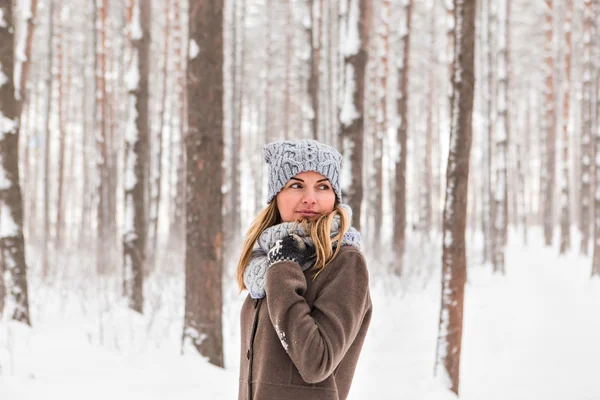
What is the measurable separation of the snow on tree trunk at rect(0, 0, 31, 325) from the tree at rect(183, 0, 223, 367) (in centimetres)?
197

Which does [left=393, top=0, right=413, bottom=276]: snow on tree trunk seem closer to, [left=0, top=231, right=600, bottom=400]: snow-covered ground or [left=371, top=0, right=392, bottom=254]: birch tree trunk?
[left=371, top=0, right=392, bottom=254]: birch tree trunk

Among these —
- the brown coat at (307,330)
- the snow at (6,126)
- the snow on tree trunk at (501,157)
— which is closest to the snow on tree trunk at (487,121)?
the snow on tree trunk at (501,157)

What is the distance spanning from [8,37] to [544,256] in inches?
657

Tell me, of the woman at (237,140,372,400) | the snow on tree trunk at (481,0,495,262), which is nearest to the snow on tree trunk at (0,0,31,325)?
the woman at (237,140,372,400)

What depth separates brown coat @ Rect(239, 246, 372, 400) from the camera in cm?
165

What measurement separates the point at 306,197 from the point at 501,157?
41.8 ft

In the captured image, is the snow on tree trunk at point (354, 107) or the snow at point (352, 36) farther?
the snow at point (352, 36)

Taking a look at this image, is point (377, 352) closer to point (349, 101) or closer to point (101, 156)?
point (349, 101)

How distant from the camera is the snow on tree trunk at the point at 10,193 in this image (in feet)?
19.7

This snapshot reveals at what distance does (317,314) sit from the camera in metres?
1.71

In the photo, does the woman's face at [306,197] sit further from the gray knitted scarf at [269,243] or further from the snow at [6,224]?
the snow at [6,224]

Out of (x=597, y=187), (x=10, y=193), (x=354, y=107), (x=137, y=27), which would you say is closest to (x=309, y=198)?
(x=10, y=193)

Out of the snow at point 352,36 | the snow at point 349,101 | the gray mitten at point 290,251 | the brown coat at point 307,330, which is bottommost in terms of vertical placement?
the brown coat at point 307,330

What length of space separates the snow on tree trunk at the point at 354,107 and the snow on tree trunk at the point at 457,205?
1.78 m
